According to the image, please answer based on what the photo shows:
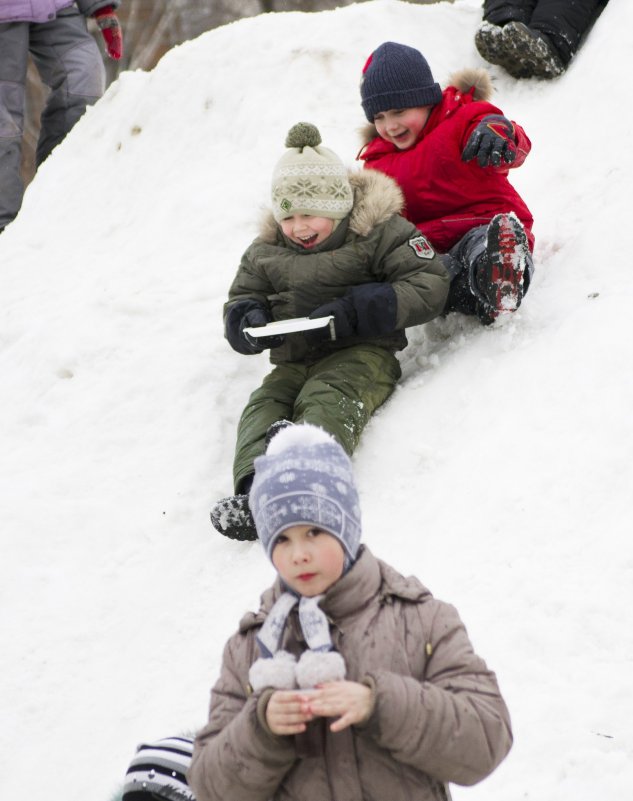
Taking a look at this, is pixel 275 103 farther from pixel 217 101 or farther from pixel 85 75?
pixel 85 75

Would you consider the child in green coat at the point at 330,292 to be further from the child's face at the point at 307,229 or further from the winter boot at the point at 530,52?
the winter boot at the point at 530,52

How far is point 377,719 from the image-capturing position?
154 cm

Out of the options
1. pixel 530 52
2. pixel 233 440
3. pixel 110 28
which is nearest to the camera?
pixel 233 440

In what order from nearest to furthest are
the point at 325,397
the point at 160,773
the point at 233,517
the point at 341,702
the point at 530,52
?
the point at 341,702 → the point at 160,773 → the point at 233,517 → the point at 325,397 → the point at 530,52

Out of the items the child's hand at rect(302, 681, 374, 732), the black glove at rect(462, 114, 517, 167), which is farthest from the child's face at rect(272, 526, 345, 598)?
the black glove at rect(462, 114, 517, 167)

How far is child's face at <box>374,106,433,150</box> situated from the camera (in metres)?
4.20

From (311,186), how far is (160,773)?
2.24 meters

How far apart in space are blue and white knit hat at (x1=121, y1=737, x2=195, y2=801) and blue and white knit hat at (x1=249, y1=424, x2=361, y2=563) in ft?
2.15

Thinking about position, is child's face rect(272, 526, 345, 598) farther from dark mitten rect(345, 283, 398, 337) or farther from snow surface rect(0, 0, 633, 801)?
dark mitten rect(345, 283, 398, 337)

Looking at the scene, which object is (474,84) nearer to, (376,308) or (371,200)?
(371,200)

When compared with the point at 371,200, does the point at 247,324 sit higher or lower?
lower

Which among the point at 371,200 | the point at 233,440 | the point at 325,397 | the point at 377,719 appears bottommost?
the point at 233,440

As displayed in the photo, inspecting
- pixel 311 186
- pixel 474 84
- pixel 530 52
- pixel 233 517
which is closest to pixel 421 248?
pixel 311 186

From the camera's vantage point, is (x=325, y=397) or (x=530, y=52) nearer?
(x=325, y=397)
